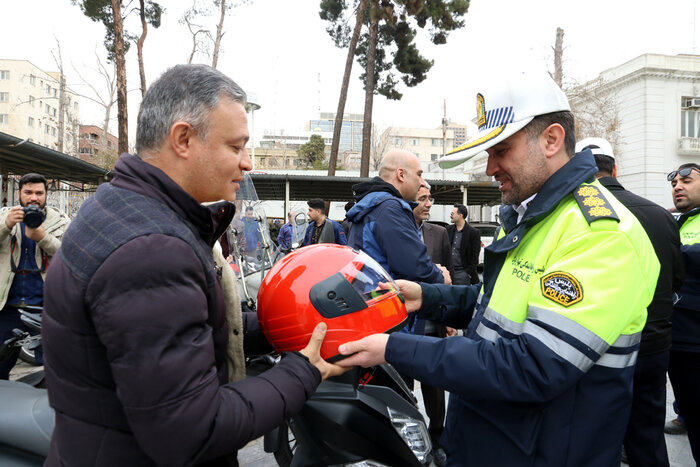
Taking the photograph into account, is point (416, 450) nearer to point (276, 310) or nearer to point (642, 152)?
point (276, 310)

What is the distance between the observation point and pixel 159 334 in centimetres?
97

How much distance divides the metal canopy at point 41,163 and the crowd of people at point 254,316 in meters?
7.71

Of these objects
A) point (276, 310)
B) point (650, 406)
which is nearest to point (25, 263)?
point (276, 310)

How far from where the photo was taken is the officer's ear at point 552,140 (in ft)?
4.90

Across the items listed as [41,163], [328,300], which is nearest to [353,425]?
[328,300]

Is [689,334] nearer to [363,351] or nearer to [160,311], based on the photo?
[363,351]

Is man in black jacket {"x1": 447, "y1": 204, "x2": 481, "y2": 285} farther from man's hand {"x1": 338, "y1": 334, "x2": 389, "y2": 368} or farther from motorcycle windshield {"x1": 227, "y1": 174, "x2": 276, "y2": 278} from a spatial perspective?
man's hand {"x1": 338, "y1": 334, "x2": 389, "y2": 368}

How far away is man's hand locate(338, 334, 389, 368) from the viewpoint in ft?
4.71

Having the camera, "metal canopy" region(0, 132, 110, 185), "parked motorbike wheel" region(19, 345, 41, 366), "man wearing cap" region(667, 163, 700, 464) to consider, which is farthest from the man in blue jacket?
"metal canopy" region(0, 132, 110, 185)

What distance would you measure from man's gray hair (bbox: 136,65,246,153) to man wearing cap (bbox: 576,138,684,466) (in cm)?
258

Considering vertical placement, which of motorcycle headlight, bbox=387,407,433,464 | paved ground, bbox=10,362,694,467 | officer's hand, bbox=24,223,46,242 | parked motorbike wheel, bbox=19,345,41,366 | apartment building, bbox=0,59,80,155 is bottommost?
paved ground, bbox=10,362,694,467

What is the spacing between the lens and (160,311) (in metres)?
0.97

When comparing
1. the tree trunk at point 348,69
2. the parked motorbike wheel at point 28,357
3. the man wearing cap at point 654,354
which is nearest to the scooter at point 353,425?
the man wearing cap at point 654,354

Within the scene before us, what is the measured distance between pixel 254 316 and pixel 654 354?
2.41 m
